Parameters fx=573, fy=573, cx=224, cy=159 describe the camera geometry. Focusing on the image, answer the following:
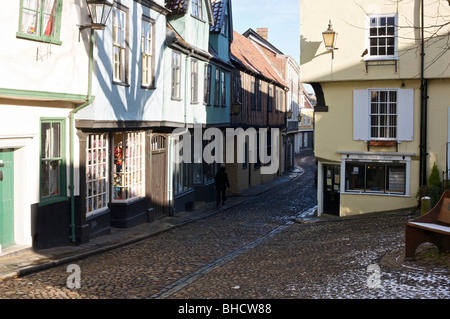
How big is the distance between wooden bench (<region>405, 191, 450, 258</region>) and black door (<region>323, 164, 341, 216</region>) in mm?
10079

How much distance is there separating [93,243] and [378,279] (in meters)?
7.63

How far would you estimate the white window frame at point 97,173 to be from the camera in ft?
48.7

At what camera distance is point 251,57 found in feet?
128

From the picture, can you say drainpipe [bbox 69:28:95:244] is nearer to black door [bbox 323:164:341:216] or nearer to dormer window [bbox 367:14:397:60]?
dormer window [bbox 367:14:397:60]

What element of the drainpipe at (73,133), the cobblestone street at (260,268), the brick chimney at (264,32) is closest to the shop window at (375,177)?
the cobblestone street at (260,268)

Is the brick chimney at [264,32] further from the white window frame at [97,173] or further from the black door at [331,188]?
the white window frame at [97,173]

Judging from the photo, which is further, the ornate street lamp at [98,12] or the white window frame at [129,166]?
the white window frame at [129,166]

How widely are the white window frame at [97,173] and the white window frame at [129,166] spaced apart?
0.55m

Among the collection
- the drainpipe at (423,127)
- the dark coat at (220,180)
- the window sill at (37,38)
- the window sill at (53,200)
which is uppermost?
the window sill at (37,38)

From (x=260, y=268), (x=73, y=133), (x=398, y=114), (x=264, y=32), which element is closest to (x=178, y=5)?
(x=398, y=114)

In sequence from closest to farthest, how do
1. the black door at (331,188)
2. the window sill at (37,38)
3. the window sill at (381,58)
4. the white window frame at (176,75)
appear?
1. the window sill at (37,38)
2. the window sill at (381,58)
3. the white window frame at (176,75)
4. the black door at (331,188)

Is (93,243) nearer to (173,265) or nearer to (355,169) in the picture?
(173,265)

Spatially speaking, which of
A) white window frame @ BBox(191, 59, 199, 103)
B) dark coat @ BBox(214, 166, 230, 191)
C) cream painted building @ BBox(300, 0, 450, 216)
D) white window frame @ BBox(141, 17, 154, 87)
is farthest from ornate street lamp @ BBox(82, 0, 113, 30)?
dark coat @ BBox(214, 166, 230, 191)

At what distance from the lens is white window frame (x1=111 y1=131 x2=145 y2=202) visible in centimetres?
1666
